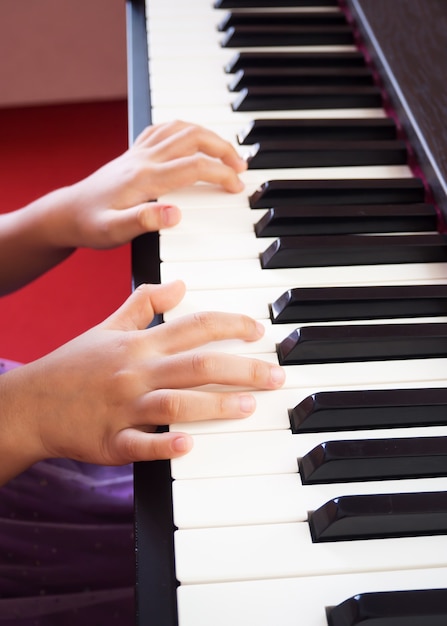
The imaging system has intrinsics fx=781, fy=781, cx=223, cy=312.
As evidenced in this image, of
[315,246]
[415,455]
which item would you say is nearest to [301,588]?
[415,455]

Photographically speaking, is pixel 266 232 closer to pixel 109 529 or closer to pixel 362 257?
pixel 362 257

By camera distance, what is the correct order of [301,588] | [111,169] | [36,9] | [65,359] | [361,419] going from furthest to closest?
[36,9]
[111,169]
[65,359]
[361,419]
[301,588]

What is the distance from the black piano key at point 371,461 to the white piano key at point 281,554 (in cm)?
5

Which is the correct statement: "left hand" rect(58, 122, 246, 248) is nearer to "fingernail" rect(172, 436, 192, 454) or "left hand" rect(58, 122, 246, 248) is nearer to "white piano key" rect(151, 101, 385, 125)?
"white piano key" rect(151, 101, 385, 125)

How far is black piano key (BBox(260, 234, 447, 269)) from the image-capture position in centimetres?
89

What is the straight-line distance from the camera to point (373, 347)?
0.79 metres

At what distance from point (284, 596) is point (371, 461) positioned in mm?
142

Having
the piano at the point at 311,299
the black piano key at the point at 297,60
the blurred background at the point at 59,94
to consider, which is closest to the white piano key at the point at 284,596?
the piano at the point at 311,299

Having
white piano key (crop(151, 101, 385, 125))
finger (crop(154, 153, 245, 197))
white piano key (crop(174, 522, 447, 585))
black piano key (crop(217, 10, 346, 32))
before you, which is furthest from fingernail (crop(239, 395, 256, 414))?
black piano key (crop(217, 10, 346, 32))

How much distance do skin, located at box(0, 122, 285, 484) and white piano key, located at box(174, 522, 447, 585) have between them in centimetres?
10

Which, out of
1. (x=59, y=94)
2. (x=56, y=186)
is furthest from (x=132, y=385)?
(x=59, y=94)

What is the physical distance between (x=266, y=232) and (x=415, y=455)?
348 mm

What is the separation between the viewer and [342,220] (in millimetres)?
932

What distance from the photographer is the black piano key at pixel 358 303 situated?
824 mm
